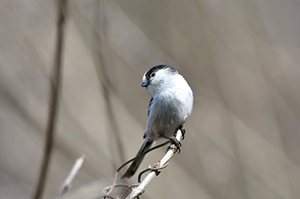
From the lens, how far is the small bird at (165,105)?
9.65 feet

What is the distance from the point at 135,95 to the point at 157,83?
3.50 meters

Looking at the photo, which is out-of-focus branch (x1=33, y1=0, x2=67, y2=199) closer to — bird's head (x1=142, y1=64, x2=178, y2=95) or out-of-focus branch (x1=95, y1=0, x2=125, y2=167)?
out-of-focus branch (x1=95, y1=0, x2=125, y2=167)

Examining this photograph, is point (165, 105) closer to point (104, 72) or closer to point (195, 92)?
point (104, 72)

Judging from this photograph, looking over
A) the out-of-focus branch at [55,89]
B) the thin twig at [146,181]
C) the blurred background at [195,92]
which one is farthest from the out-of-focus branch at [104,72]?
the blurred background at [195,92]

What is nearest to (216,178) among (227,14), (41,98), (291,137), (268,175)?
(268,175)

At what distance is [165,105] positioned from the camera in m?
3.01

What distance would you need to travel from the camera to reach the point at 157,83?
3.16 m

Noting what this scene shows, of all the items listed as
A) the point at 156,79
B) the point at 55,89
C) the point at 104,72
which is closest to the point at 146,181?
the point at 55,89

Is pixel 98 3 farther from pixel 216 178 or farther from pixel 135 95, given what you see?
pixel 135 95

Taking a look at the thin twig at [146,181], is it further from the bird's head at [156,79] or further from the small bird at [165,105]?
the bird's head at [156,79]

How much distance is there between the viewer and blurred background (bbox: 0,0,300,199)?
13.3ft

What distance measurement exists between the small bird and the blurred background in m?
0.81

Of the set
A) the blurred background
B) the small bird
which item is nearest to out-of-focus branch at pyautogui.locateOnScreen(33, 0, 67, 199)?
the small bird

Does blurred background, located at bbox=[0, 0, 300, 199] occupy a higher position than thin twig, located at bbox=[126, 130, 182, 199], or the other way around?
blurred background, located at bbox=[0, 0, 300, 199]
